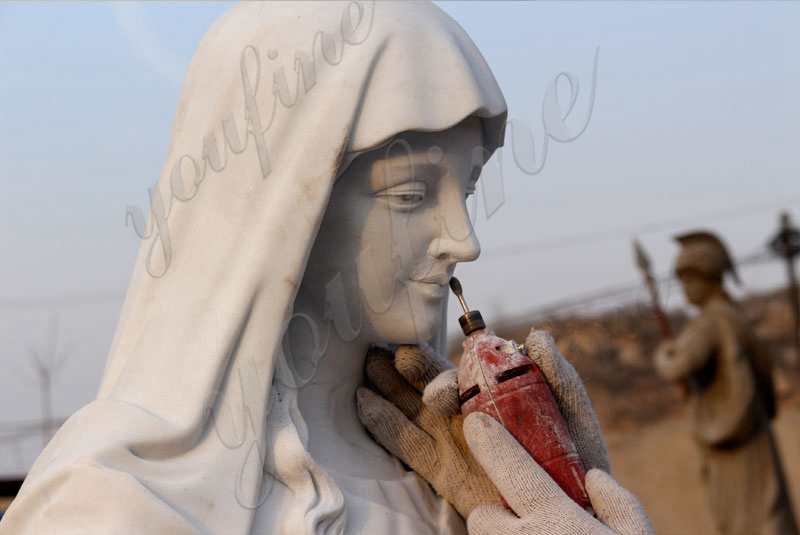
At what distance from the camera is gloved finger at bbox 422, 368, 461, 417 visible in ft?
8.52

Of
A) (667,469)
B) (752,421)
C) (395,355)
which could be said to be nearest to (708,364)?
(752,421)

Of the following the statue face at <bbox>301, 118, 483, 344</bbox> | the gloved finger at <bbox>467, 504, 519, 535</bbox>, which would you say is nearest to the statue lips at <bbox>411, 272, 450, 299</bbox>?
the statue face at <bbox>301, 118, 483, 344</bbox>

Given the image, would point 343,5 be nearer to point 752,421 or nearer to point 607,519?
point 607,519

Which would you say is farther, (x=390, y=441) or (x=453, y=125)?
(x=390, y=441)

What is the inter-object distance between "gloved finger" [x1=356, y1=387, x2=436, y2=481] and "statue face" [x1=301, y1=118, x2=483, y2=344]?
0.59 feet

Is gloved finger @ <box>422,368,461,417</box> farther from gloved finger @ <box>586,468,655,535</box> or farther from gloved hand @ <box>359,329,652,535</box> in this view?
gloved finger @ <box>586,468,655,535</box>

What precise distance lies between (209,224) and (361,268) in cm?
27

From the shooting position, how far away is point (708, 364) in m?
9.84

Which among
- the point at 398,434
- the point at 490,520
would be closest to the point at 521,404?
the point at 490,520

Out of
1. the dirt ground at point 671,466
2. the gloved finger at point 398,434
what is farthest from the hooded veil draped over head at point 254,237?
the dirt ground at point 671,466

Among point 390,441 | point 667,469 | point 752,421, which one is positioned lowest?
point 667,469

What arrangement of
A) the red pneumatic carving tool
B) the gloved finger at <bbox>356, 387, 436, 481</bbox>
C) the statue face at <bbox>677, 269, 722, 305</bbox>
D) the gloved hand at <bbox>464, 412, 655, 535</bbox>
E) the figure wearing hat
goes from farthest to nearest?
the figure wearing hat < the statue face at <bbox>677, 269, 722, 305</bbox> < the gloved finger at <bbox>356, 387, 436, 481</bbox> < the red pneumatic carving tool < the gloved hand at <bbox>464, 412, 655, 535</bbox>

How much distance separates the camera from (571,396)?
8.57 ft

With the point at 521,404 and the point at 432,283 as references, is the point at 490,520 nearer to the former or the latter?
the point at 521,404
